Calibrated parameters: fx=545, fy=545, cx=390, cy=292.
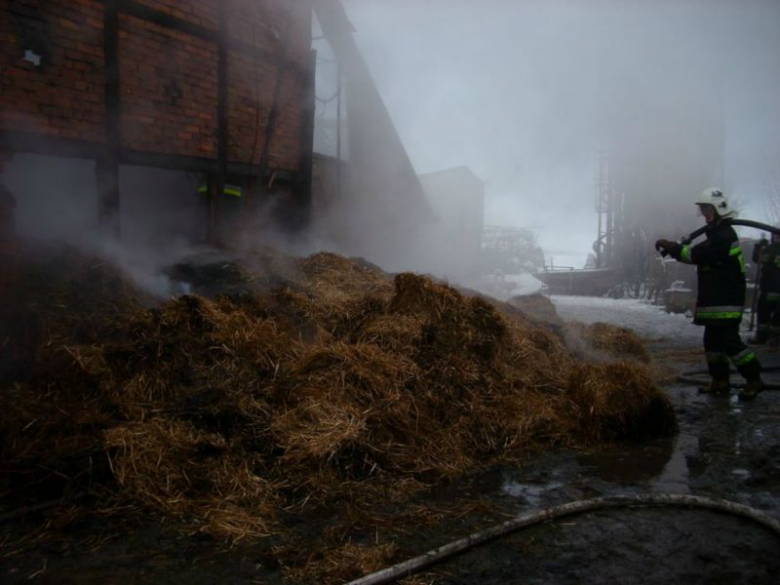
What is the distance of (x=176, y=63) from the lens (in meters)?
6.68

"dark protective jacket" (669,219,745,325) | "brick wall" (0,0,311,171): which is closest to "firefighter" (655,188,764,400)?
"dark protective jacket" (669,219,745,325)

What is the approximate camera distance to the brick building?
17.8 ft

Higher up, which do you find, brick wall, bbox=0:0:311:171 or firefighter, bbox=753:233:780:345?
brick wall, bbox=0:0:311:171

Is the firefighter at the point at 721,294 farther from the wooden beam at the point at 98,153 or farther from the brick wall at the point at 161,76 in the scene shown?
the brick wall at the point at 161,76

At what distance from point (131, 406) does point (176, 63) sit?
486 cm

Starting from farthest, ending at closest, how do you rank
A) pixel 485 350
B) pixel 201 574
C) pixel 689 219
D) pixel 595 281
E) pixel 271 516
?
pixel 689 219 < pixel 595 281 < pixel 485 350 < pixel 271 516 < pixel 201 574

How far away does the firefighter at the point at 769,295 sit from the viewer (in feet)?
30.3

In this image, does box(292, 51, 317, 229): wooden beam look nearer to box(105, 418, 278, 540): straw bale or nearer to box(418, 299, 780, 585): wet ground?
box(105, 418, 278, 540): straw bale

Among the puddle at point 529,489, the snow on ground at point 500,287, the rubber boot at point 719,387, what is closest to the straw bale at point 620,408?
the puddle at point 529,489

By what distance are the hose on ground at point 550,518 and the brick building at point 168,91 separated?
17.6 feet

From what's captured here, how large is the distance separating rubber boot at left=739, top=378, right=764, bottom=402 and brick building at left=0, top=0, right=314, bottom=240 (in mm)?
6419

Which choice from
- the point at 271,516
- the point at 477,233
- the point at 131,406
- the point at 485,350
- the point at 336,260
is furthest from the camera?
the point at 477,233

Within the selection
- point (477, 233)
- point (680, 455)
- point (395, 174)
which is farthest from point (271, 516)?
point (477, 233)

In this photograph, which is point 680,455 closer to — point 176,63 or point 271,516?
point 271,516
